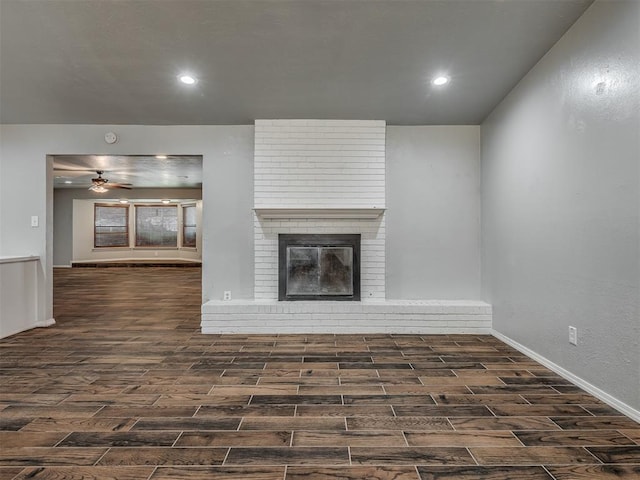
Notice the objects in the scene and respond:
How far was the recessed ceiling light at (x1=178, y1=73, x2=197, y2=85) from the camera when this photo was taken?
9.34ft

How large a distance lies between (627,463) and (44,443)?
2.73 metres

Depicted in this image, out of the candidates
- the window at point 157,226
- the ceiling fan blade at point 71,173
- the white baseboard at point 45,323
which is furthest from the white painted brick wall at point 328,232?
the window at point 157,226

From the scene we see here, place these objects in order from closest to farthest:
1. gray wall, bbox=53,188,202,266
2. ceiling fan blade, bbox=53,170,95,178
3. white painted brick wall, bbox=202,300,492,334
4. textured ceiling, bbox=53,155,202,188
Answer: white painted brick wall, bbox=202,300,492,334 → textured ceiling, bbox=53,155,202,188 → ceiling fan blade, bbox=53,170,95,178 → gray wall, bbox=53,188,202,266

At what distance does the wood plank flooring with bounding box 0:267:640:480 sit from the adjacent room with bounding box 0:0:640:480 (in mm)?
16

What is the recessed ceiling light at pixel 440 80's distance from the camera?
2.89 m

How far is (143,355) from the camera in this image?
289cm

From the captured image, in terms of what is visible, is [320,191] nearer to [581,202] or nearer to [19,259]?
[581,202]

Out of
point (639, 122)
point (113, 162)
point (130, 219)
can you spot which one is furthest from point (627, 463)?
point (130, 219)

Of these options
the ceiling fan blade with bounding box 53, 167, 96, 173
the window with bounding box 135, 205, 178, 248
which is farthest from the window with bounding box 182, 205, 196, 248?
the ceiling fan blade with bounding box 53, 167, 96, 173

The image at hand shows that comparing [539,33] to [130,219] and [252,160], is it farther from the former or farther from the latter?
[130,219]

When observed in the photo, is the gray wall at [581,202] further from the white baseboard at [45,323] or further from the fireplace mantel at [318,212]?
the white baseboard at [45,323]

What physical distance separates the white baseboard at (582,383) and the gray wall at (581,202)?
3cm

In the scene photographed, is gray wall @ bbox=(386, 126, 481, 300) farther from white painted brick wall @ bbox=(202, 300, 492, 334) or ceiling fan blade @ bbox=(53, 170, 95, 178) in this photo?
ceiling fan blade @ bbox=(53, 170, 95, 178)

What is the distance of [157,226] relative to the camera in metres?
11.8
